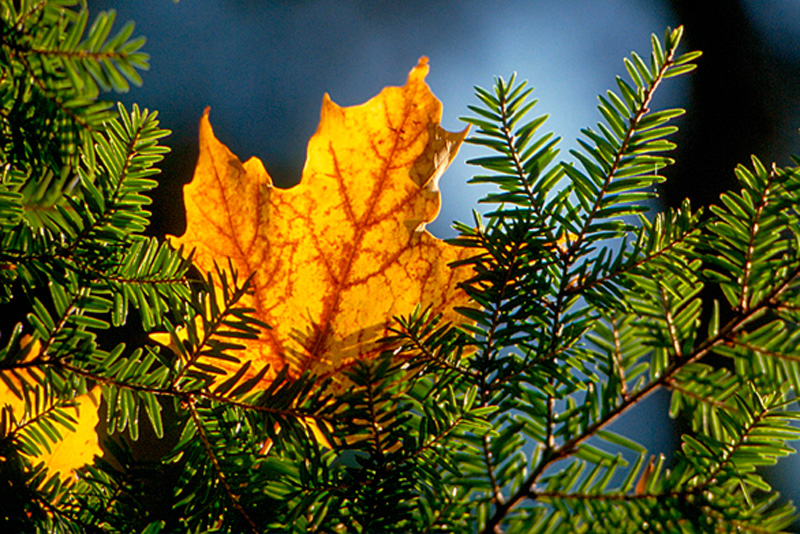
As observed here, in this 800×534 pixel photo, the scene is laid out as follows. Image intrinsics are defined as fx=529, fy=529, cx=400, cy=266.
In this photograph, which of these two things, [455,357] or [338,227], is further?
[338,227]

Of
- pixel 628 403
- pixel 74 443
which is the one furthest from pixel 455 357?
pixel 74 443

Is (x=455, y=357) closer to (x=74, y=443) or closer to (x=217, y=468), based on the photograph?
(x=217, y=468)

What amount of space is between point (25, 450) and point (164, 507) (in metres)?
0.09

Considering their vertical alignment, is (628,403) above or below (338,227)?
below

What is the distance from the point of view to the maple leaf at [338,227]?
0.38 metres

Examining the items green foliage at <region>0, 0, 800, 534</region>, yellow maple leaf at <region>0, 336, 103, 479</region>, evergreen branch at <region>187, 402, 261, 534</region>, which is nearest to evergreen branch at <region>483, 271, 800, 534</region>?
green foliage at <region>0, 0, 800, 534</region>

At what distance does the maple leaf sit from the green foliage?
82 millimetres

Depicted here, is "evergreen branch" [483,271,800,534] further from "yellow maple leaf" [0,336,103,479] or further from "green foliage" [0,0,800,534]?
"yellow maple leaf" [0,336,103,479]

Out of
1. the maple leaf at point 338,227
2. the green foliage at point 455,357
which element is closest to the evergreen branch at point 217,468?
the green foliage at point 455,357

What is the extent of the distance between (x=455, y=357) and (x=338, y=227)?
16cm

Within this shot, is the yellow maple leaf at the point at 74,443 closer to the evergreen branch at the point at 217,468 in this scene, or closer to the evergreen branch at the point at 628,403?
the evergreen branch at the point at 217,468

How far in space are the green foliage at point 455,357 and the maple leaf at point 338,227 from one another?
0.08 meters

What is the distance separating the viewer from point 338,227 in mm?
400

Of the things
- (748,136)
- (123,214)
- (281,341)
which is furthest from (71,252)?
(748,136)
